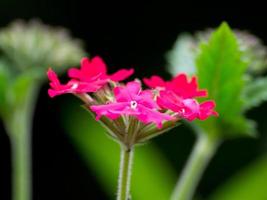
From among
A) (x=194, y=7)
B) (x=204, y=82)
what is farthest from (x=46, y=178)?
(x=204, y=82)

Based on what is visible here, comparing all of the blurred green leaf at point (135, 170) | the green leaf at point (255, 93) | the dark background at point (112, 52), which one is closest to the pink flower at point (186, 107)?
the green leaf at point (255, 93)

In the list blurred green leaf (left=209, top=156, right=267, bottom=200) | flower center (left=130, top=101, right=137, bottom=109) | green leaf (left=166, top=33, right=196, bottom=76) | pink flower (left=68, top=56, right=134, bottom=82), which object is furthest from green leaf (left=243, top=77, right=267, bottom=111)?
flower center (left=130, top=101, right=137, bottom=109)

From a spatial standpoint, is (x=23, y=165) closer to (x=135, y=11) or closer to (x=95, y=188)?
(x=95, y=188)

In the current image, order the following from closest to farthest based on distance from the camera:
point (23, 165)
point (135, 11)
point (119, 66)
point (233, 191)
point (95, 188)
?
point (23, 165), point (233, 191), point (95, 188), point (119, 66), point (135, 11)

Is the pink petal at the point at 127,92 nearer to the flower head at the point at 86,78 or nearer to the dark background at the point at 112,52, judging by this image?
the flower head at the point at 86,78

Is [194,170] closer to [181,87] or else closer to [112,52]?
[181,87]

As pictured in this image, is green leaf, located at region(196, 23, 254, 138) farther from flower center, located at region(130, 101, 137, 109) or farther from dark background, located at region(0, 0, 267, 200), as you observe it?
dark background, located at region(0, 0, 267, 200)

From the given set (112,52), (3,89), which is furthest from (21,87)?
(112,52)
